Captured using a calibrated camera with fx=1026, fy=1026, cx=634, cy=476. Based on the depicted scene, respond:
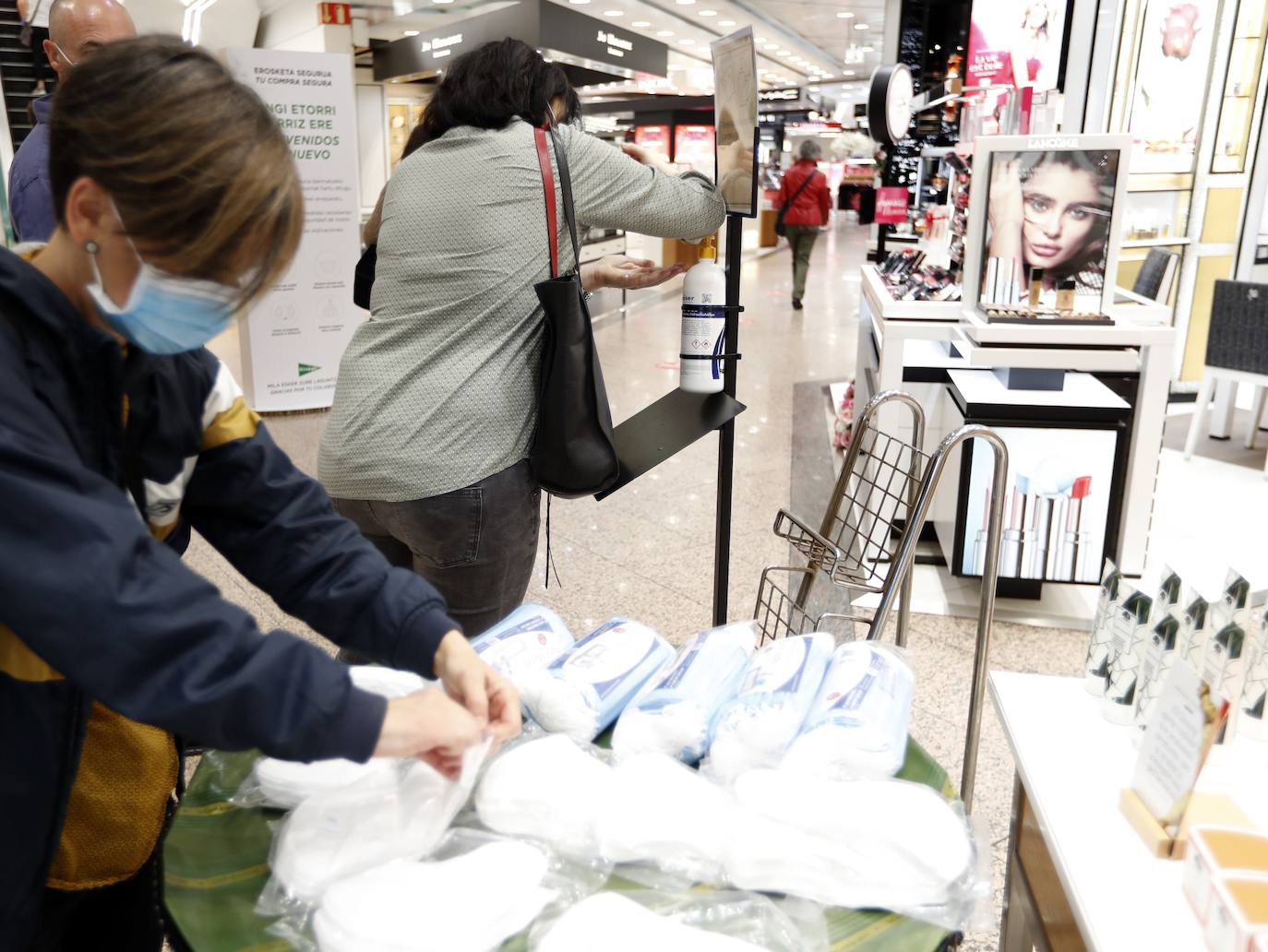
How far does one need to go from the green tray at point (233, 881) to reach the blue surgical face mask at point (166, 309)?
21.8 inches

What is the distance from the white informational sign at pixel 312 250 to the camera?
19.1 feet

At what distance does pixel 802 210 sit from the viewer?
11.7m

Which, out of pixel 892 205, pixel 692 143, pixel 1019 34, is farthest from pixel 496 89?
pixel 692 143

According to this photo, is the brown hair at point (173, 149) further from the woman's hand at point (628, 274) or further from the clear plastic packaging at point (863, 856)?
the woman's hand at point (628, 274)

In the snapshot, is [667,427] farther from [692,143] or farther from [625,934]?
[692,143]

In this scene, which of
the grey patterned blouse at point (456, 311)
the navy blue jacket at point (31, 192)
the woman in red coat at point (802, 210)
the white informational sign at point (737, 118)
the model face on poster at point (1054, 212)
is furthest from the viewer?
the woman in red coat at point (802, 210)

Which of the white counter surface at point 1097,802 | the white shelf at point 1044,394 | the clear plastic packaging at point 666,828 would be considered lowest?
the white counter surface at point 1097,802

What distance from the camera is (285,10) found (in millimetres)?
13617

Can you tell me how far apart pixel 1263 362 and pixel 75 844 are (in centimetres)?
543

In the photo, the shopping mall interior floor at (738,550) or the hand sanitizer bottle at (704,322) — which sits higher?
the hand sanitizer bottle at (704,322)

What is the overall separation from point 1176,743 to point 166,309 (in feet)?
3.82

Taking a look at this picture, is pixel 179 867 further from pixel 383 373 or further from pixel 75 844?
pixel 383 373

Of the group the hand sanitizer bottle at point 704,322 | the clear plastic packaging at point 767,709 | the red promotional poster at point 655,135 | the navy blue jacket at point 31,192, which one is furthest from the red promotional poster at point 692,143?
the clear plastic packaging at point 767,709

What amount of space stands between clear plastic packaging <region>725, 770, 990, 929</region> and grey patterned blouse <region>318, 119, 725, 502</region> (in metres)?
1.05
